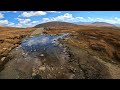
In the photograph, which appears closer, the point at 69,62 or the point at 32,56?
the point at 69,62

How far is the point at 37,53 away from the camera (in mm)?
7301

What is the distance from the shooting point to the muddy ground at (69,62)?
5.61 meters

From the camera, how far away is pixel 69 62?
641cm

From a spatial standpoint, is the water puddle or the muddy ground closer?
the muddy ground

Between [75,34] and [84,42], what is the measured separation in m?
1.34

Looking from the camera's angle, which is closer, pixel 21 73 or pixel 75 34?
pixel 21 73

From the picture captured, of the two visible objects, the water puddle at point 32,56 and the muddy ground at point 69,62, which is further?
the water puddle at point 32,56

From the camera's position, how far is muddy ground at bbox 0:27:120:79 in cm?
561
